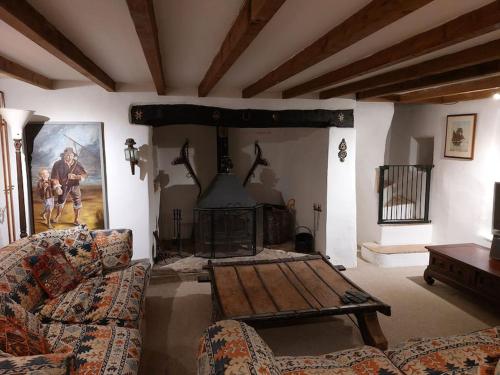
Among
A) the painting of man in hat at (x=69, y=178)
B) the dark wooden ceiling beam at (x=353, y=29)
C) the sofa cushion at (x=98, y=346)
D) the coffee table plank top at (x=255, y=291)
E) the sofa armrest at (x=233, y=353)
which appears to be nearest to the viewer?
Answer: the sofa armrest at (x=233, y=353)

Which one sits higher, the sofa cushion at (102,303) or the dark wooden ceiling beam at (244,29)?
the dark wooden ceiling beam at (244,29)

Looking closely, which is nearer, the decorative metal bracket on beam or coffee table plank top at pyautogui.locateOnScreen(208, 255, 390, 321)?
coffee table plank top at pyautogui.locateOnScreen(208, 255, 390, 321)

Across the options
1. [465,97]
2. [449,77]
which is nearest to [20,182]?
[449,77]

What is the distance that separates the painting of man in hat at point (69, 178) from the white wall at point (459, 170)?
4.47m

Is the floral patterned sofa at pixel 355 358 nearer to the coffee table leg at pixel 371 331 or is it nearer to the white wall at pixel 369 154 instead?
the coffee table leg at pixel 371 331

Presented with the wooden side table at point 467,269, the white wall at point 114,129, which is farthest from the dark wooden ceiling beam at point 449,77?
the white wall at point 114,129

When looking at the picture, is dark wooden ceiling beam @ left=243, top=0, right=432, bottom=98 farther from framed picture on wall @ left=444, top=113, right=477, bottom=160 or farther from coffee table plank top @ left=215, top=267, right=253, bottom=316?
framed picture on wall @ left=444, top=113, right=477, bottom=160

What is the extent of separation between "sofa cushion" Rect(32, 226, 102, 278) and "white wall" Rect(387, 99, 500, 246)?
167 inches

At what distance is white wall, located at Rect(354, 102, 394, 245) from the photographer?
496cm

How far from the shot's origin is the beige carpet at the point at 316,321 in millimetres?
2787

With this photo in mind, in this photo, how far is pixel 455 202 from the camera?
4.65 metres

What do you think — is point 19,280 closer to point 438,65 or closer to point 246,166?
point 438,65

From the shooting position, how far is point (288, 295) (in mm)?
2850

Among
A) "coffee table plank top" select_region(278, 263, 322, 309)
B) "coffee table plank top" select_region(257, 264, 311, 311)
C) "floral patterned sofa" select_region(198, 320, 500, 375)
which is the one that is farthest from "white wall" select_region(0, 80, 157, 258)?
"floral patterned sofa" select_region(198, 320, 500, 375)
